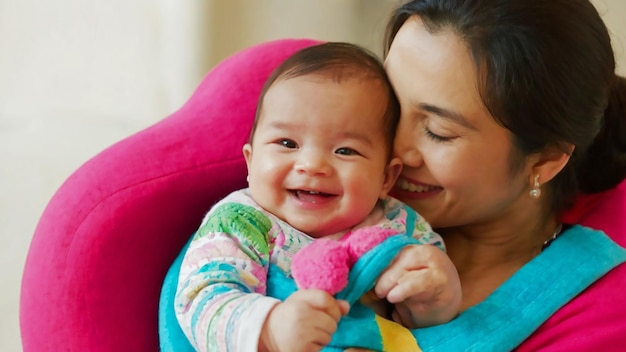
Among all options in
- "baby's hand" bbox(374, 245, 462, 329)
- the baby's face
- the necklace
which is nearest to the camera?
"baby's hand" bbox(374, 245, 462, 329)

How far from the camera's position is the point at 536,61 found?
1.24 m

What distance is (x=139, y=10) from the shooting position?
298 cm

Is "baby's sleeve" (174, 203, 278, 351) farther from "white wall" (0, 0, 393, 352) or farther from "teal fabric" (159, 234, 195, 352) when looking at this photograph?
"white wall" (0, 0, 393, 352)

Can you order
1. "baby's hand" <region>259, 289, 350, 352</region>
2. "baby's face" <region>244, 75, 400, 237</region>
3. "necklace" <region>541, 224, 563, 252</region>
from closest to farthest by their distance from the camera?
1. "baby's hand" <region>259, 289, 350, 352</region>
2. "baby's face" <region>244, 75, 400, 237</region>
3. "necklace" <region>541, 224, 563, 252</region>

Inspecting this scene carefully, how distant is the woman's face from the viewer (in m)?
1.26

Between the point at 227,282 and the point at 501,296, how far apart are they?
1.61ft

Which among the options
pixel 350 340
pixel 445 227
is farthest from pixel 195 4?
pixel 350 340

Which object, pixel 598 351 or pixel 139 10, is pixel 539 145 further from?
pixel 139 10

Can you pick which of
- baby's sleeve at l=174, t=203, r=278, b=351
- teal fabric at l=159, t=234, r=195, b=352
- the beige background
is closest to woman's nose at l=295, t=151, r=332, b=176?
baby's sleeve at l=174, t=203, r=278, b=351

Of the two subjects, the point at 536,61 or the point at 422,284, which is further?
the point at 536,61

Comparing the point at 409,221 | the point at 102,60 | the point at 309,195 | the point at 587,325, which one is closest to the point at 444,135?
the point at 409,221

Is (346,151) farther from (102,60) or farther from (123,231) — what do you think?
(102,60)

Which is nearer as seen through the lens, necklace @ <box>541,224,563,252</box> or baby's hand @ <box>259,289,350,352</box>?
baby's hand @ <box>259,289,350,352</box>

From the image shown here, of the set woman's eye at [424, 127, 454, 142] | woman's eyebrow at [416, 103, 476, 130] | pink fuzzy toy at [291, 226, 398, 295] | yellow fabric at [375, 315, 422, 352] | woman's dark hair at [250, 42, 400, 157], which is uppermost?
woman's dark hair at [250, 42, 400, 157]
